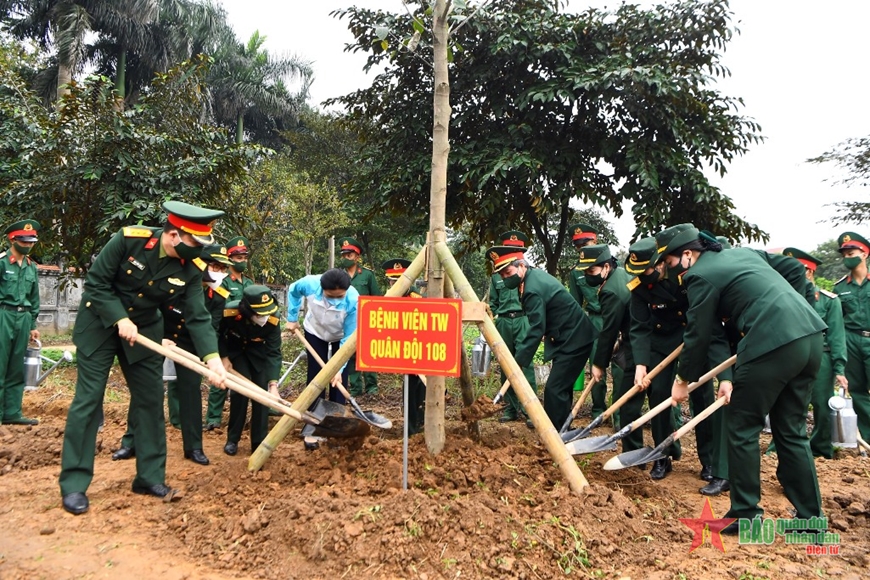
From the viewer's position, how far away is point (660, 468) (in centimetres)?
471

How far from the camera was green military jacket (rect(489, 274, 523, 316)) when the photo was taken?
284 inches

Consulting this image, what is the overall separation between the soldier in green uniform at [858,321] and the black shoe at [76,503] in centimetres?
617

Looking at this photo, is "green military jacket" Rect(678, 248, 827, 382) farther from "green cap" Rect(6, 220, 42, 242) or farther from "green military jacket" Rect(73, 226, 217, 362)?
"green cap" Rect(6, 220, 42, 242)

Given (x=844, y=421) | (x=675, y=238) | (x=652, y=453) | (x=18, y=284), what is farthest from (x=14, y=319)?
(x=844, y=421)

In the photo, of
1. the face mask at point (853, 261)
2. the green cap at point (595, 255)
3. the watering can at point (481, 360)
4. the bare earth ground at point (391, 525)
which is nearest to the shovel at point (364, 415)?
the bare earth ground at point (391, 525)

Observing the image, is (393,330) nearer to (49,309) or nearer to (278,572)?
(278,572)

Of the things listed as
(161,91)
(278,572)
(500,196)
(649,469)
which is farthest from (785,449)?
(161,91)

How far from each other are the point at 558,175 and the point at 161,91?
5457mm

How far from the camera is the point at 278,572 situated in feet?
9.46

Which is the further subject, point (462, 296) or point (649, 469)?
point (649, 469)

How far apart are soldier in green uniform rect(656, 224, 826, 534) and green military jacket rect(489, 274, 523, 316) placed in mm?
3544

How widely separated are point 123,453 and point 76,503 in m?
1.37

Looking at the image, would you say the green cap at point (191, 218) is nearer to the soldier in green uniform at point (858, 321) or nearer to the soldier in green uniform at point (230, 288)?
the soldier in green uniform at point (230, 288)

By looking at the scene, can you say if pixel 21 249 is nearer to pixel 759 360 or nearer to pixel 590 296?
pixel 590 296
